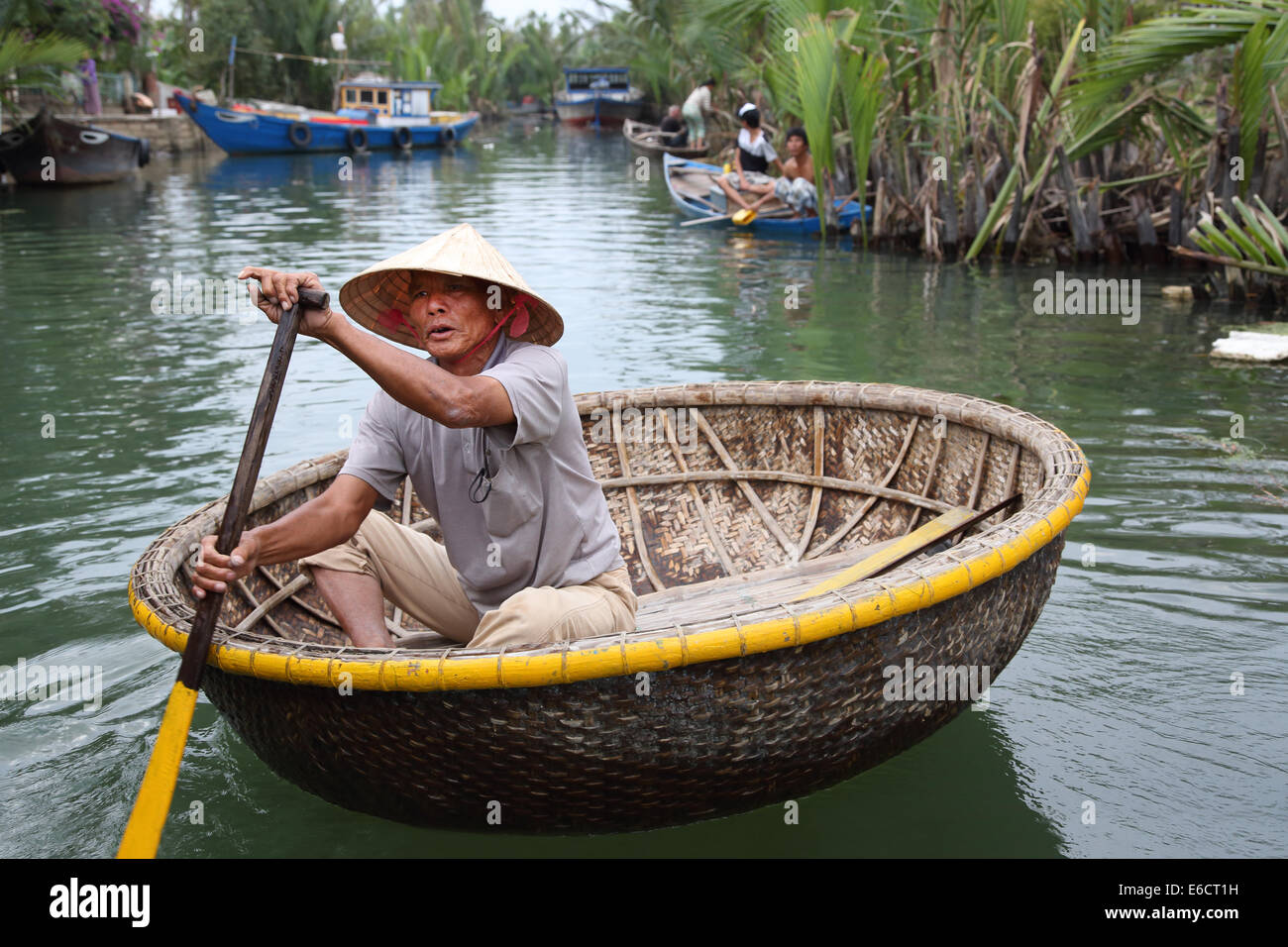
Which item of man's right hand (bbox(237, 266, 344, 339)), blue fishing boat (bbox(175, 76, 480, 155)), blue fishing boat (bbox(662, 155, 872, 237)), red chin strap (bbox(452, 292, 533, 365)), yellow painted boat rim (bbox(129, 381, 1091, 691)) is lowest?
yellow painted boat rim (bbox(129, 381, 1091, 691))

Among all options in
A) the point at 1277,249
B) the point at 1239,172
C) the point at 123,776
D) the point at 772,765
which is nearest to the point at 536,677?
the point at 772,765

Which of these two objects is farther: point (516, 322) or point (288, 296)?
point (516, 322)

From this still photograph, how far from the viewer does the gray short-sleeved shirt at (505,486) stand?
2.54 metres

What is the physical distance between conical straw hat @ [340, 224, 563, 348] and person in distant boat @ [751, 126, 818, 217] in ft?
28.8

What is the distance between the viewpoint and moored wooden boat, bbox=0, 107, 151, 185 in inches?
642

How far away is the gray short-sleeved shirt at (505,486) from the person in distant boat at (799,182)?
892cm

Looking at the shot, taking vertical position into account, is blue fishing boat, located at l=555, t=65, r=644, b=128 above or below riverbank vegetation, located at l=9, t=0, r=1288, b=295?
above

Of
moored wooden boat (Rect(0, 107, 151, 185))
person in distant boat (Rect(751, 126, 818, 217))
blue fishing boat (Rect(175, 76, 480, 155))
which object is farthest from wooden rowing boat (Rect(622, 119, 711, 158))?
moored wooden boat (Rect(0, 107, 151, 185))

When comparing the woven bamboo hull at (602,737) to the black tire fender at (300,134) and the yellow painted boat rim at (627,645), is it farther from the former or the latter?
the black tire fender at (300,134)

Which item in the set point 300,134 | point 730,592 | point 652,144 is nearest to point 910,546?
point 730,592

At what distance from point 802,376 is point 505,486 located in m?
4.14

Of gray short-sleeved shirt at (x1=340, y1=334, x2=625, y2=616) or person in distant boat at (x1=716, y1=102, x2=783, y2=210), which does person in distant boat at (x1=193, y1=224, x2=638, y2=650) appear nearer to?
gray short-sleeved shirt at (x1=340, y1=334, x2=625, y2=616)

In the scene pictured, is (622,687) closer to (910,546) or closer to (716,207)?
(910,546)

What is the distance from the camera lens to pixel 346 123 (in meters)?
24.8
